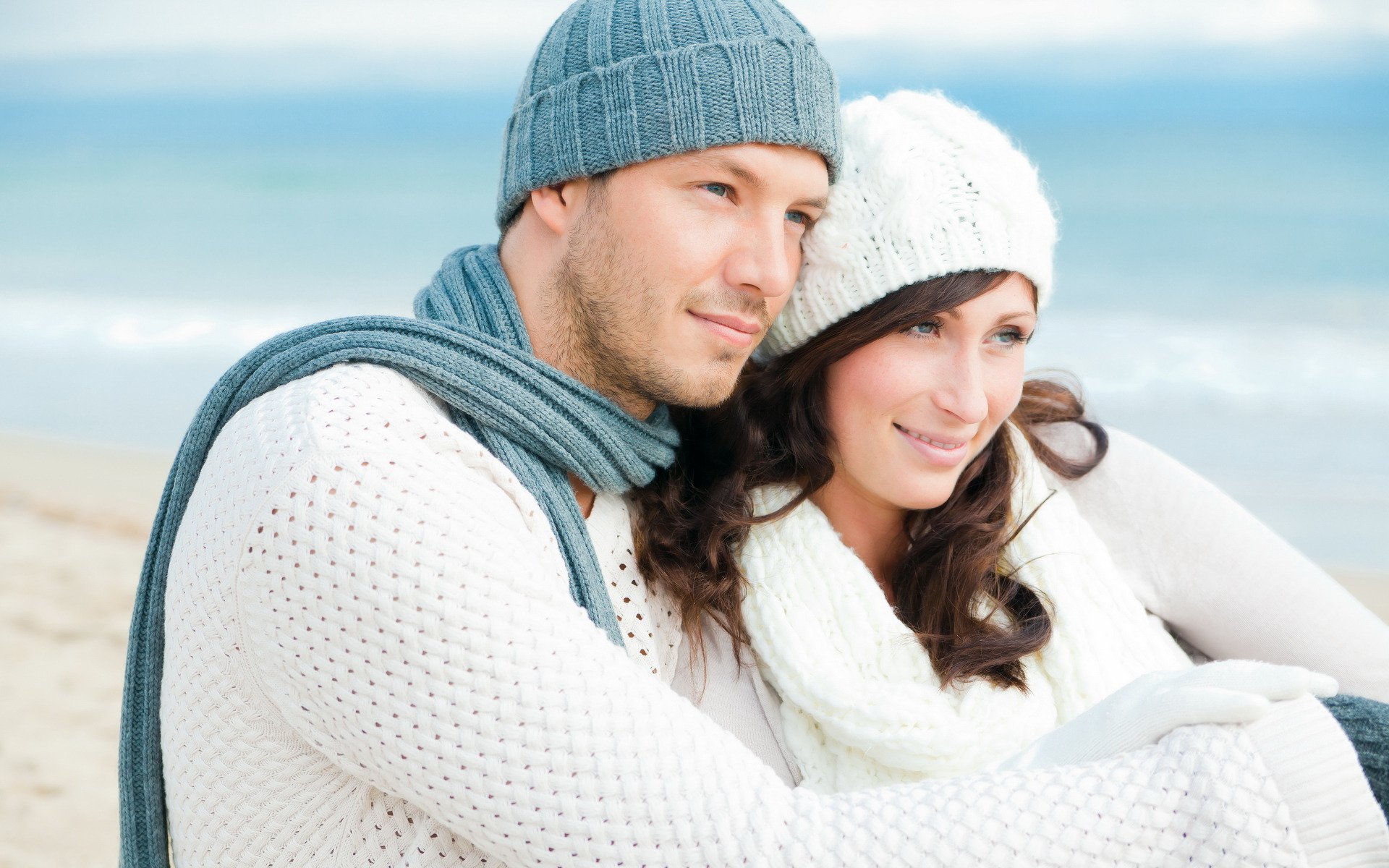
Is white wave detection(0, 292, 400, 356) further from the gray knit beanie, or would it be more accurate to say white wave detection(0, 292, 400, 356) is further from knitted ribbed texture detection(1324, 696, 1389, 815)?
knitted ribbed texture detection(1324, 696, 1389, 815)

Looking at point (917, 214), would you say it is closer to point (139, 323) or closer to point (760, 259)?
point (760, 259)

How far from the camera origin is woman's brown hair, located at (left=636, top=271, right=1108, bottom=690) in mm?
2344

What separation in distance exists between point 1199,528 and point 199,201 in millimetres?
17069

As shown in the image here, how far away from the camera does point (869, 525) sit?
8.70 ft

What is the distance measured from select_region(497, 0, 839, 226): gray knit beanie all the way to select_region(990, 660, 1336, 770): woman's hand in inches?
46.6

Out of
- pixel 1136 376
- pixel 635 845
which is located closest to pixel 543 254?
pixel 635 845

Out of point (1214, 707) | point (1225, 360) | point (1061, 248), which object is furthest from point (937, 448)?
point (1061, 248)

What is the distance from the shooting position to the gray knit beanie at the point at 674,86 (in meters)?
2.23

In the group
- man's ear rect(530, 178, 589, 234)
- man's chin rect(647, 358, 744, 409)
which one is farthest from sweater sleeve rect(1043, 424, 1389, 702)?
man's ear rect(530, 178, 589, 234)

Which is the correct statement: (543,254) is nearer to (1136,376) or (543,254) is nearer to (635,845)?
(635,845)

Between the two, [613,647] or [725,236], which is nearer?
[613,647]

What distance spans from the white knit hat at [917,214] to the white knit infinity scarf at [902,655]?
46 centimetres

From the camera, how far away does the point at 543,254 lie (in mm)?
2393

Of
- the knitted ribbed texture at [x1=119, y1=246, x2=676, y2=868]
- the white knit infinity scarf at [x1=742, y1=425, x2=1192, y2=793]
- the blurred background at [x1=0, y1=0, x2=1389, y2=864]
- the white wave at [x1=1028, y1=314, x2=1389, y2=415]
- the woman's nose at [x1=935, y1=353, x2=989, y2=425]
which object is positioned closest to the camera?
the knitted ribbed texture at [x1=119, y1=246, x2=676, y2=868]
